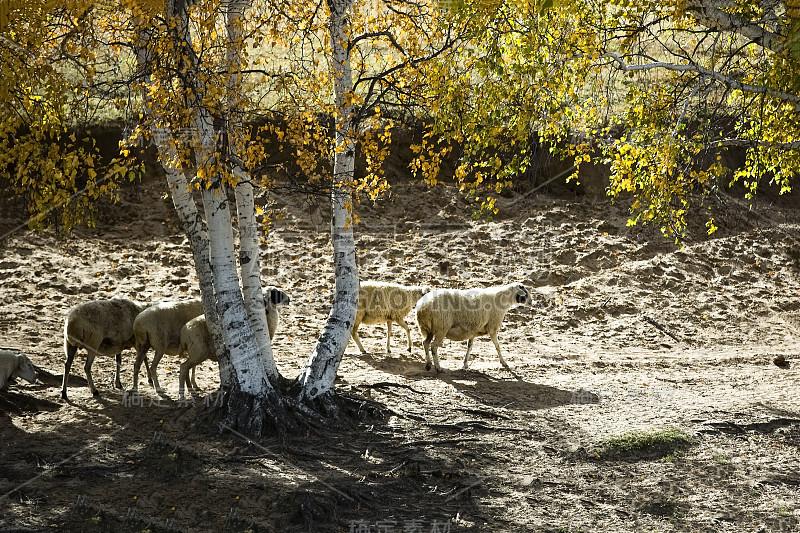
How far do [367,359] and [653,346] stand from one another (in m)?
5.50

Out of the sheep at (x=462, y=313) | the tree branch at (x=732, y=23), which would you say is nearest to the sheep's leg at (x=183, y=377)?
the sheep at (x=462, y=313)

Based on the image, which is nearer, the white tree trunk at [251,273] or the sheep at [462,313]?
the white tree trunk at [251,273]

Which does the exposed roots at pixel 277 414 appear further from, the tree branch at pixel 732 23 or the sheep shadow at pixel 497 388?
the tree branch at pixel 732 23

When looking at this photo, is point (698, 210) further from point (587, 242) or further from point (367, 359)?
point (367, 359)

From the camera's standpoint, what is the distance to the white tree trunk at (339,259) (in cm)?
904

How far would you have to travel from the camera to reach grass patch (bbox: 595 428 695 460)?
8555 mm

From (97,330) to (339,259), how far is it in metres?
3.79

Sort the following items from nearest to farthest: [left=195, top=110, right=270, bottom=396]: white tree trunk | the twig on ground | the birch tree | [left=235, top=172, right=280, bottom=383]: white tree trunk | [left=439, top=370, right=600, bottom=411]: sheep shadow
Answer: the birch tree, [left=195, top=110, right=270, bottom=396]: white tree trunk, [left=235, top=172, right=280, bottom=383]: white tree trunk, [left=439, top=370, right=600, bottom=411]: sheep shadow, the twig on ground

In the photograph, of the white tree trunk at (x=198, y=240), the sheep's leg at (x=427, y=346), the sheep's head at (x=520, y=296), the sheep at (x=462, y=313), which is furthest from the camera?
the sheep's head at (x=520, y=296)

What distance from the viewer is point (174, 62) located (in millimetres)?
7570

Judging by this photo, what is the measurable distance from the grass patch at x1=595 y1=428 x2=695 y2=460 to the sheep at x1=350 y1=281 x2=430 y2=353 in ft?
18.6

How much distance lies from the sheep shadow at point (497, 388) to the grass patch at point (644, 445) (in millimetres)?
1586

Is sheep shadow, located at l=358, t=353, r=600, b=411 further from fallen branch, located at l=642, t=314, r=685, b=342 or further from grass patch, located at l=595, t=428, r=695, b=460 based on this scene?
fallen branch, located at l=642, t=314, r=685, b=342

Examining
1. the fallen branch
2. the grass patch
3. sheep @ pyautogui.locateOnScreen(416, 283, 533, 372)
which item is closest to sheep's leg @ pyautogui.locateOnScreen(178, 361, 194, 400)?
sheep @ pyautogui.locateOnScreen(416, 283, 533, 372)
